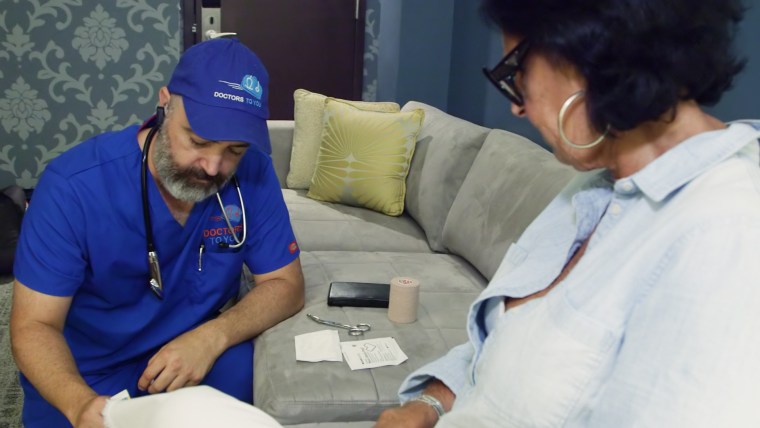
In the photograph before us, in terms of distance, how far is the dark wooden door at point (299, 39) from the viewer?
4.23 meters

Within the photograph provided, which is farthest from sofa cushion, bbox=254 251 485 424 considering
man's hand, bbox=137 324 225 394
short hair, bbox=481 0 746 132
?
short hair, bbox=481 0 746 132

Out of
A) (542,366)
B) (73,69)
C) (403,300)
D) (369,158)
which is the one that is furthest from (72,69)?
(542,366)

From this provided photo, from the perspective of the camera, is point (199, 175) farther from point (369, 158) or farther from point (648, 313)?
point (369, 158)

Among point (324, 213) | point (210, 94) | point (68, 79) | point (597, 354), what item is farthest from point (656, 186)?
point (68, 79)

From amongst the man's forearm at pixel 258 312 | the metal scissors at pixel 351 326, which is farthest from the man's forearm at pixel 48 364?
the metal scissors at pixel 351 326

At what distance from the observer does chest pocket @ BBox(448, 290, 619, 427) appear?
2.76 feet

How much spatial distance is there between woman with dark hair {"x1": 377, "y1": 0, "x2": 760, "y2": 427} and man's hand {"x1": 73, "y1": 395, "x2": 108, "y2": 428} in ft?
2.11

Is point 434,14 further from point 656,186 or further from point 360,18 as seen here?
point 656,186

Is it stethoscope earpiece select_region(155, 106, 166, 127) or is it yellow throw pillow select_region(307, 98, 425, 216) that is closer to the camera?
stethoscope earpiece select_region(155, 106, 166, 127)

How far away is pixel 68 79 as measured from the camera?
4.17m

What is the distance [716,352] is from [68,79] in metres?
4.15

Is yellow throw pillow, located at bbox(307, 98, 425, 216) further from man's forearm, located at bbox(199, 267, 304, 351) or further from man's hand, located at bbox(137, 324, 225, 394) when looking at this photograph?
man's hand, located at bbox(137, 324, 225, 394)

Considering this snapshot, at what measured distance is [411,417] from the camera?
3.81 feet

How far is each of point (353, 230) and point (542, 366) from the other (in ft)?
5.66
